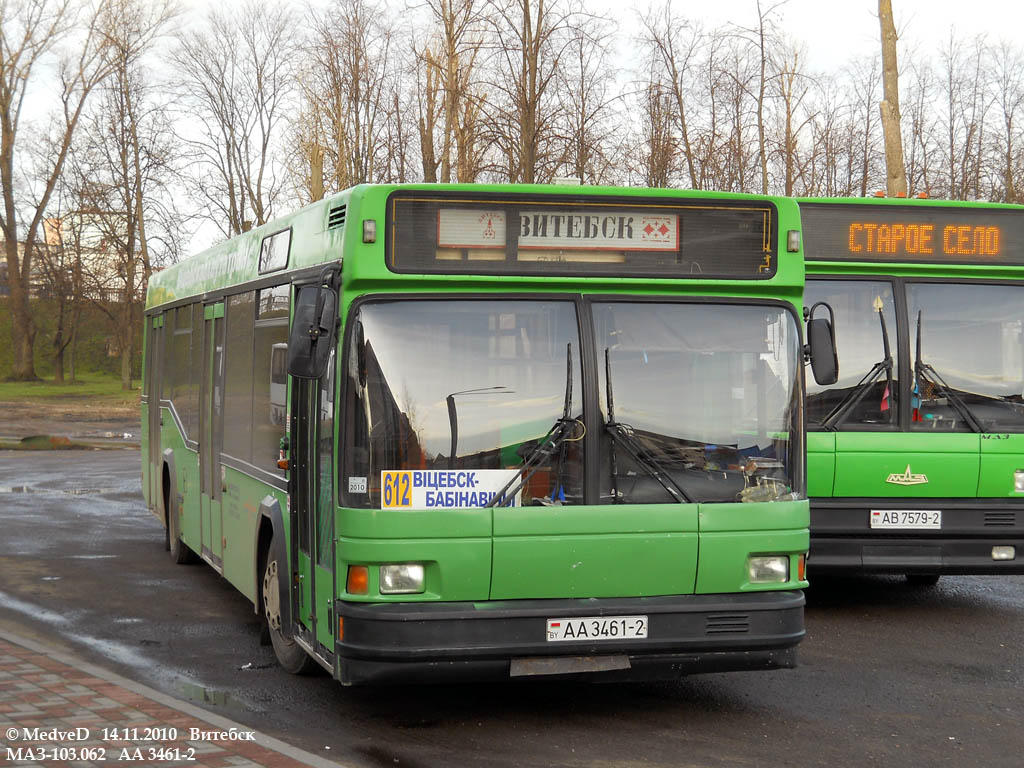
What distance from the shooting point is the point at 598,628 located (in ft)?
21.3

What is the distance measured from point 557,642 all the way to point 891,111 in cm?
1395

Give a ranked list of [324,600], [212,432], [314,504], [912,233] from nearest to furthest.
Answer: [324,600] < [314,504] < [912,233] < [212,432]

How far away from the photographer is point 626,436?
660 centimetres

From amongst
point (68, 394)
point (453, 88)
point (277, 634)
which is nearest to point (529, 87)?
point (453, 88)

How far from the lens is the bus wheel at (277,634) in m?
7.85

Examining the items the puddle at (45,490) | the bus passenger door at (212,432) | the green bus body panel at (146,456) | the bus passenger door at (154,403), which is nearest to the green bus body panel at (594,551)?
the bus passenger door at (212,432)

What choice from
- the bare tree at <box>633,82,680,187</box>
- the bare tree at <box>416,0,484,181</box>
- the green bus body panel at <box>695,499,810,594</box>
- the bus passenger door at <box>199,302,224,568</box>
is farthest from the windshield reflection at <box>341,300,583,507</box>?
the bare tree at <box>633,82,680,187</box>

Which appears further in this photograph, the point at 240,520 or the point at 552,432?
the point at 240,520

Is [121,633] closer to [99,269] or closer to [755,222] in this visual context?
[755,222]

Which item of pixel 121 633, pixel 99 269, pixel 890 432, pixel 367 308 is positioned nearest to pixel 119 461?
pixel 121 633

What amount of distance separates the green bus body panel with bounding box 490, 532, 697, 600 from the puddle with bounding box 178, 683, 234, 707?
189cm

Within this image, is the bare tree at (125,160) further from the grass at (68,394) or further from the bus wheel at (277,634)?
the bus wheel at (277,634)

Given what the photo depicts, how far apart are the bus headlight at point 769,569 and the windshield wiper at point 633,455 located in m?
0.47

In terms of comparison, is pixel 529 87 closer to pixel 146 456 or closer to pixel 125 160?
pixel 146 456
